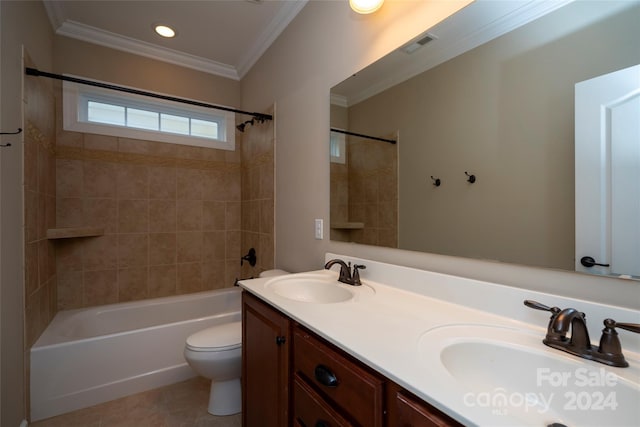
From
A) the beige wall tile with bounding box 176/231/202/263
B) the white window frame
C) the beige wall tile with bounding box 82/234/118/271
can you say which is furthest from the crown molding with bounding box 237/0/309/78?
the beige wall tile with bounding box 82/234/118/271

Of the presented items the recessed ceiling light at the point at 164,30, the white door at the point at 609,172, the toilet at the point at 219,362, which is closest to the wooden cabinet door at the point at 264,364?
the toilet at the point at 219,362

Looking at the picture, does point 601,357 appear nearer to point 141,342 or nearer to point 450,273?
point 450,273

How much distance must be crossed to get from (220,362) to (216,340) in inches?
4.9

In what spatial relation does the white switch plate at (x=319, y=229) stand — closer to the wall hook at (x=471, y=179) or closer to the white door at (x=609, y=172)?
the wall hook at (x=471, y=179)

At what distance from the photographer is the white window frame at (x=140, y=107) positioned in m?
2.28

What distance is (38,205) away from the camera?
5.84ft

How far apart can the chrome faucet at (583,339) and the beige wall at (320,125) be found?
5.7 inches

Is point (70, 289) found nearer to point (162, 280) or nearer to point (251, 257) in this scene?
point (162, 280)

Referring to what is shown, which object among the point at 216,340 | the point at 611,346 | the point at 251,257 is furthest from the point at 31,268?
the point at 611,346

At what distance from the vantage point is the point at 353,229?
1538mm

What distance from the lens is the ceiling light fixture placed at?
4.21 feet

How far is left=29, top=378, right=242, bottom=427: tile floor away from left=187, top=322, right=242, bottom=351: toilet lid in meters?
0.44

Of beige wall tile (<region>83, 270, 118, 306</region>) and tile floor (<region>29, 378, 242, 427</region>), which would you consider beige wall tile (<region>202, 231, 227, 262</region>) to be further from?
Result: tile floor (<region>29, 378, 242, 427</region>)

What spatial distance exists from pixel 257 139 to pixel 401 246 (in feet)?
6.09
